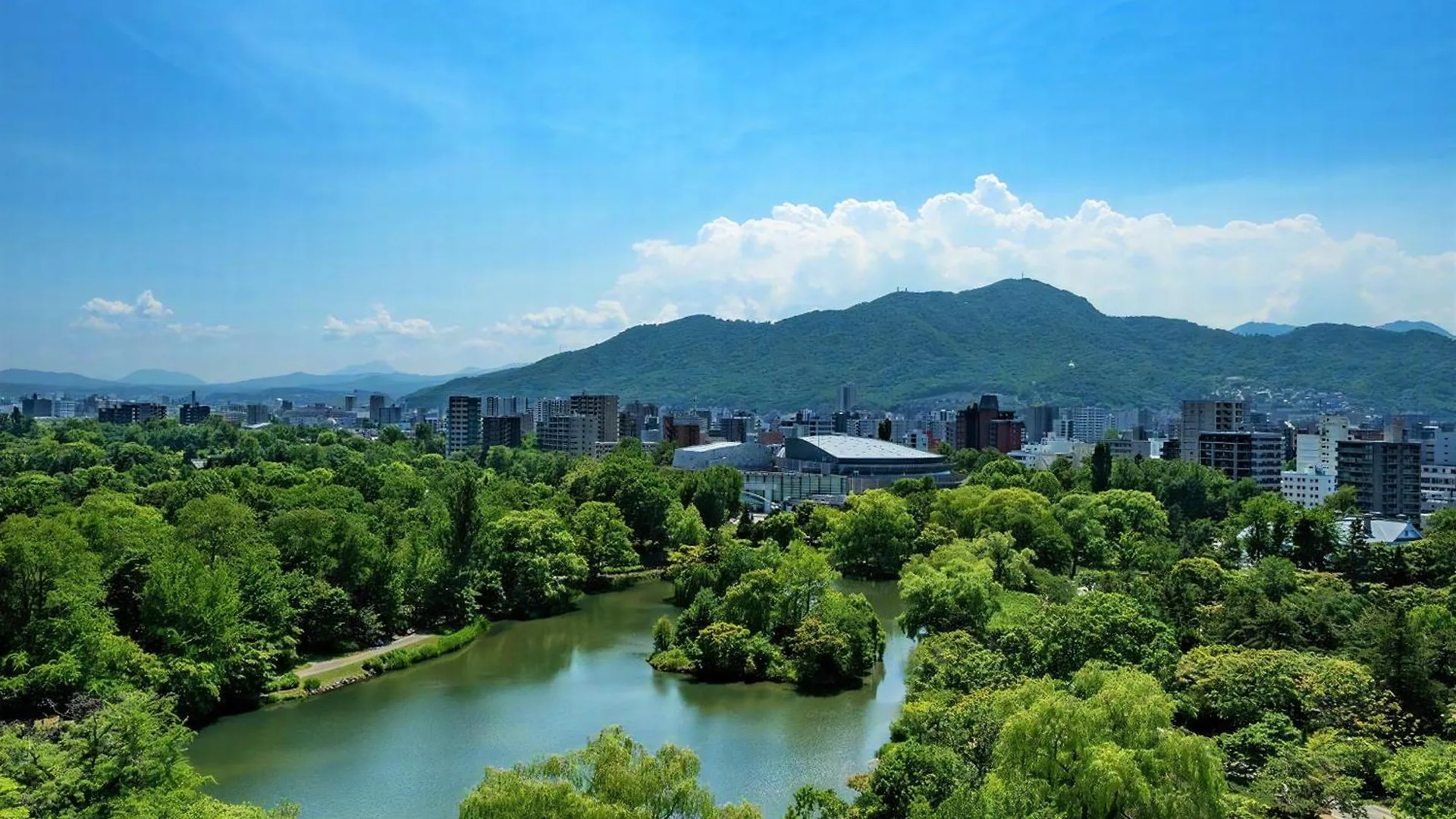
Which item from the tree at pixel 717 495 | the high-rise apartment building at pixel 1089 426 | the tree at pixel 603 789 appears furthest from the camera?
the high-rise apartment building at pixel 1089 426

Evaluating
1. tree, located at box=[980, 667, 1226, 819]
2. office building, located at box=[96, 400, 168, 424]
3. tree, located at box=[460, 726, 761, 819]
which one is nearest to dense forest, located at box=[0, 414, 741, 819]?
tree, located at box=[460, 726, 761, 819]

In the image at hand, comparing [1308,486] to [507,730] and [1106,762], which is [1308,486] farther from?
[1106,762]

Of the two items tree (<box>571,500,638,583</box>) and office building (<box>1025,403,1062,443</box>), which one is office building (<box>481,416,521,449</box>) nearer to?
tree (<box>571,500,638,583</box>)

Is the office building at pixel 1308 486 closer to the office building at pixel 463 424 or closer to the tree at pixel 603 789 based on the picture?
the tree at pixel 603 789

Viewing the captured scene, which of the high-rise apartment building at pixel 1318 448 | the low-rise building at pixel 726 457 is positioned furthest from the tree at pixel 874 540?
the high-rise apartment building at pixel 1318 448

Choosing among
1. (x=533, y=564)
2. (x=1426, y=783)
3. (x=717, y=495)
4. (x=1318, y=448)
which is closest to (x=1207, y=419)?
(x=1318, y=448)

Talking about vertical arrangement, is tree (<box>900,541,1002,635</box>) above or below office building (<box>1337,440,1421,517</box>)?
below
